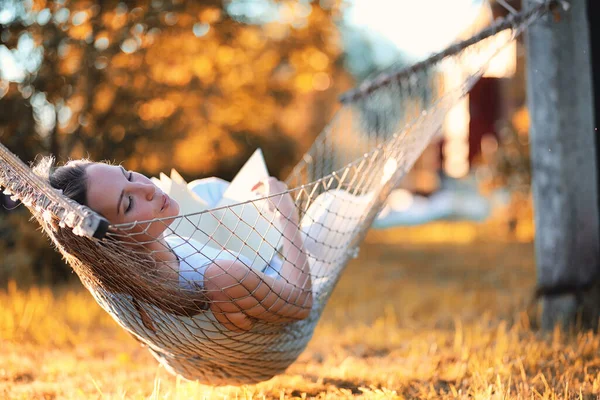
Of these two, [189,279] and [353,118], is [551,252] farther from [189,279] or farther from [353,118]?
[189,279]

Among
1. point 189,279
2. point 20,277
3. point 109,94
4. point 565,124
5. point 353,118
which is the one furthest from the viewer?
point 109,94

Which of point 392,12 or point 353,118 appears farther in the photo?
point 392,12

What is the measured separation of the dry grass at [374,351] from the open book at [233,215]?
35 centimetres

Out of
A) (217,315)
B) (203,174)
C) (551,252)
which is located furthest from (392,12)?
(217,315)

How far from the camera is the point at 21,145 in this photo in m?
3.34

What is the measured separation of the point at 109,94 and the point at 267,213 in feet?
8.10

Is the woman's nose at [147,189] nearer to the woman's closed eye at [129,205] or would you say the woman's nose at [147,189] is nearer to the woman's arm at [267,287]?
the woman's closed eye at [129,205]

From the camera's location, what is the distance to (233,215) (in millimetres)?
1683

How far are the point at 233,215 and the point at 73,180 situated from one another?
0.50m

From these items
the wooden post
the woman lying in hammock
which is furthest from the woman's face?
the wooden post

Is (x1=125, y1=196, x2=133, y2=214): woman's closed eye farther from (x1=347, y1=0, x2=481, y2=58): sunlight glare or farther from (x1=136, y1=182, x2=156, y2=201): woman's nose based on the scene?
(x1=347, y1=0, x2=481, y2=58): sunlight glare

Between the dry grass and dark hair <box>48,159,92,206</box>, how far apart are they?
1.59 feet

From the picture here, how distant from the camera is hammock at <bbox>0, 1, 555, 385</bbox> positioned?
3.93 ft

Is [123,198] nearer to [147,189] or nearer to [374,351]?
[147,189]
